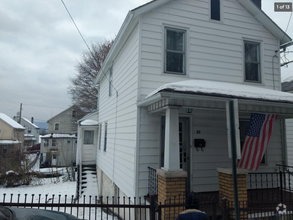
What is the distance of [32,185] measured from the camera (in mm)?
17219

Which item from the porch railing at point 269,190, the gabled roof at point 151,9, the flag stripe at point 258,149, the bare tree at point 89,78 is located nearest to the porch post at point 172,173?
the flag stripe at point 258,149

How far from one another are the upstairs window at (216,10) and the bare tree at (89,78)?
20.0 metres

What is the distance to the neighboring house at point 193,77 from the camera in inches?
263

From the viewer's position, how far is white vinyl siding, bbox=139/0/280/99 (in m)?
7.04

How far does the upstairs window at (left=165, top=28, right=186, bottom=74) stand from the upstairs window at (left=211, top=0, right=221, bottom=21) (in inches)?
55.9

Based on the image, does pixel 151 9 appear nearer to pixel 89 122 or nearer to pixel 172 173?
pixel 172 173

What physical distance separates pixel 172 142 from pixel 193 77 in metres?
2.91

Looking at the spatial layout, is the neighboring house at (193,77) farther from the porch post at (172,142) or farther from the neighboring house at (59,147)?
the neighboring house at (59,147)

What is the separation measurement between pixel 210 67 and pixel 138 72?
2553mm

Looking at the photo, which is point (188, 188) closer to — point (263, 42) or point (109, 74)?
point (263, 42)

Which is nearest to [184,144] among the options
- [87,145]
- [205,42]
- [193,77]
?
[193,77]

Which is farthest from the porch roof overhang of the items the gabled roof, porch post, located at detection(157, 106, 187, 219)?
the gabled roof

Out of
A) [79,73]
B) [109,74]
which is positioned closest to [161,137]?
[109,74]

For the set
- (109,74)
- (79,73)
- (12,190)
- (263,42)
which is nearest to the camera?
(263,42)
